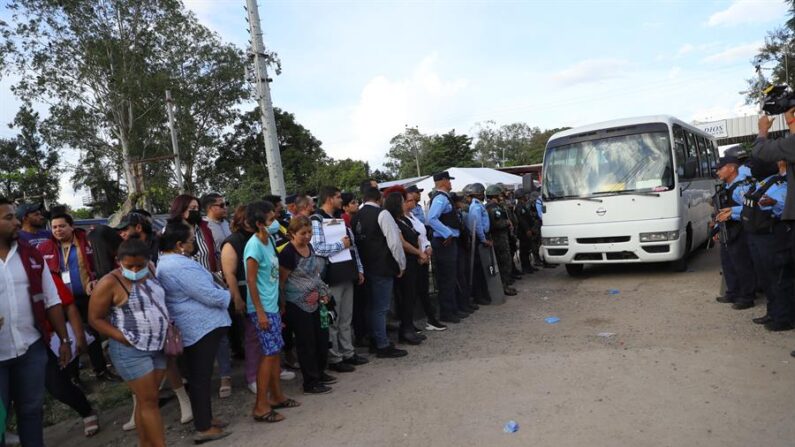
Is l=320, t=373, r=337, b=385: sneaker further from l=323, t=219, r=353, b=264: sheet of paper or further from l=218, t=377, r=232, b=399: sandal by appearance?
l=323, t=219, r=353, b=264: sheet of paper

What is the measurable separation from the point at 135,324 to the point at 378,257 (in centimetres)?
273

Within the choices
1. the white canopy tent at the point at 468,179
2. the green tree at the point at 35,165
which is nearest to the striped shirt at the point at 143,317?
the white canopy tent at the point at 468,179

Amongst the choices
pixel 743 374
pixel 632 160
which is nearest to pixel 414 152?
pixel 632 160

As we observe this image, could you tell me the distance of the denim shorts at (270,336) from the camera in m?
4.18

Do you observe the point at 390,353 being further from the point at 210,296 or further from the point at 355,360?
the point at 210,296

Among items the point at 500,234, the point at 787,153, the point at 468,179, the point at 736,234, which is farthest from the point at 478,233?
the point at 468,179

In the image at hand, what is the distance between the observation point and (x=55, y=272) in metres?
4.98

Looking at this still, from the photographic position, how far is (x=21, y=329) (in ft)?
10.7

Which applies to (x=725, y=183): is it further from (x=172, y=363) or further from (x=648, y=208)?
(x=172, y=363)

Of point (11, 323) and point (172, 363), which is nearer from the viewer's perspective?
point (11, 323)

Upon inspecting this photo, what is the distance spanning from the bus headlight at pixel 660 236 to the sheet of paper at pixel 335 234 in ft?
17.7

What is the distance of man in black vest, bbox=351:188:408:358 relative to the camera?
18.5 ft

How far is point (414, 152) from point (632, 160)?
62.5 m

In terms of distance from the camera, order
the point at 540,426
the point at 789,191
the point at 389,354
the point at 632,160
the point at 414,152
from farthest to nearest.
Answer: the point at 414,152 < the point at 632,160 < the point at 389,354 < the point at 789,191 < the point at 540,426
